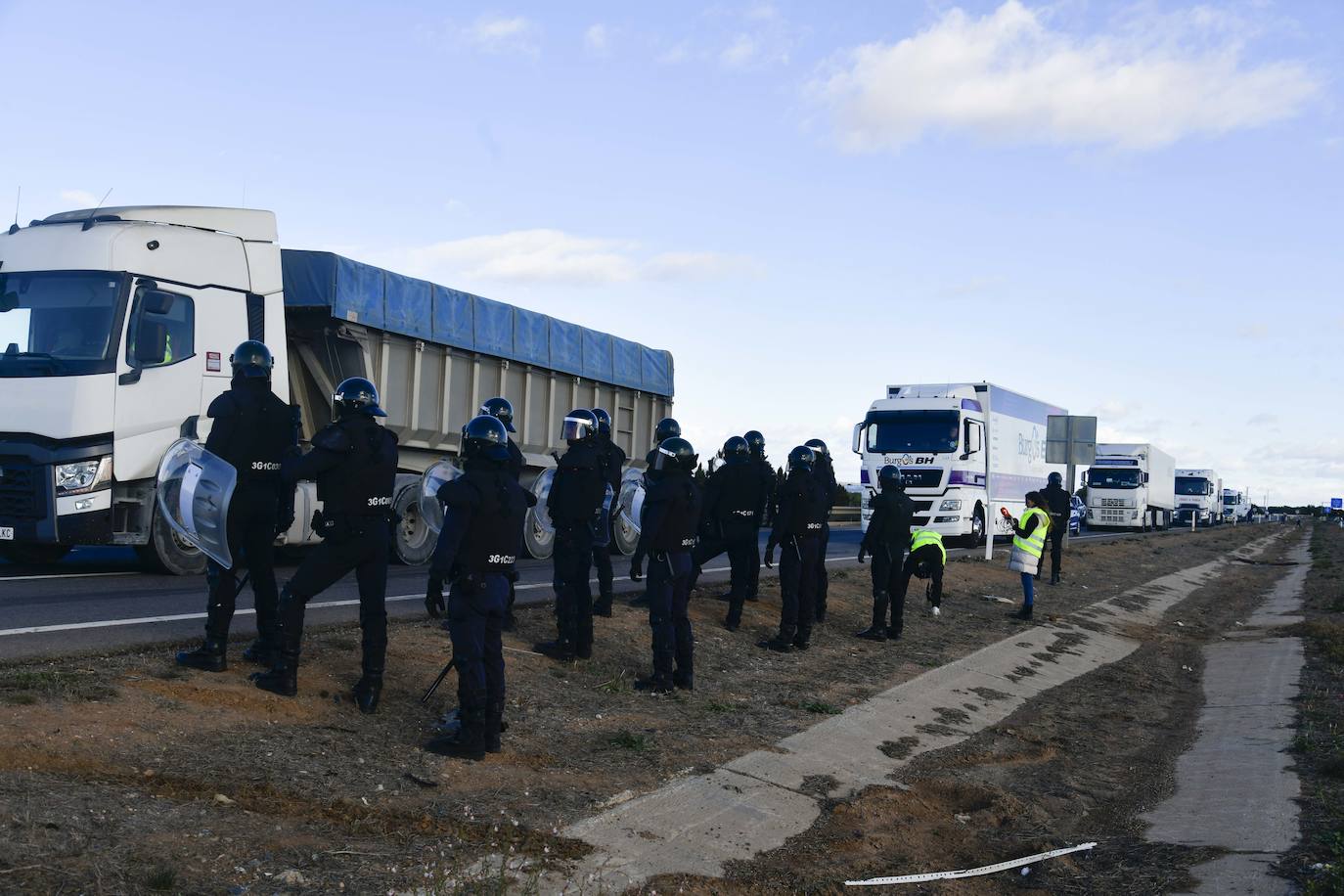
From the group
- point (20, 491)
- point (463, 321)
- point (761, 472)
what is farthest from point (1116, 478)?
point (20, 491)

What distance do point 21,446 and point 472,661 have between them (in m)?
6.80

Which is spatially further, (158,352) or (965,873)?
(158,352)

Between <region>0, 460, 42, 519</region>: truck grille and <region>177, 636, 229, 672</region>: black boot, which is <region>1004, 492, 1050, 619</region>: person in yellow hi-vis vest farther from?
<region>0, 460, 42, 519</region>: truck grille

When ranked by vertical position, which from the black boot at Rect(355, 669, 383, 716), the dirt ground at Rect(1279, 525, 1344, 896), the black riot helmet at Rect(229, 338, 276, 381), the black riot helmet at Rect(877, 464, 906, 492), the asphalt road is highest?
the black riot helmet at Rect(229, 338, 276, 381)

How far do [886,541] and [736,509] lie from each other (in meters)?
2.07

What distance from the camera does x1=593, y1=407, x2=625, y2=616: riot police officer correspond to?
33.1ft

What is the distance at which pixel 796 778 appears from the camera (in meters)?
7.45

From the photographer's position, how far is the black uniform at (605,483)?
32.9 ft

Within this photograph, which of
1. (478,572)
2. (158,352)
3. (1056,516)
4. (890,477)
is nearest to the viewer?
(478,572)

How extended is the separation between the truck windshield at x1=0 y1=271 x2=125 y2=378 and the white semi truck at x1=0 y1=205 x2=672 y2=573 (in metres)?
0.01

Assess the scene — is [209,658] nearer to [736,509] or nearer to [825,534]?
[736,509]

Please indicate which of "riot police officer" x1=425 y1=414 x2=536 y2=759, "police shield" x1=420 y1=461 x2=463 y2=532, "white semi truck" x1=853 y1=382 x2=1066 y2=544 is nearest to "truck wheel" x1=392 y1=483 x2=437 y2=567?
"police shield" x1=420 y1=461 x2=463 y2=532

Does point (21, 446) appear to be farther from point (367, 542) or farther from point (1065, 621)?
point (1065, 621)

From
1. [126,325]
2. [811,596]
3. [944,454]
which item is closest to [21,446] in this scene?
[126,325]
